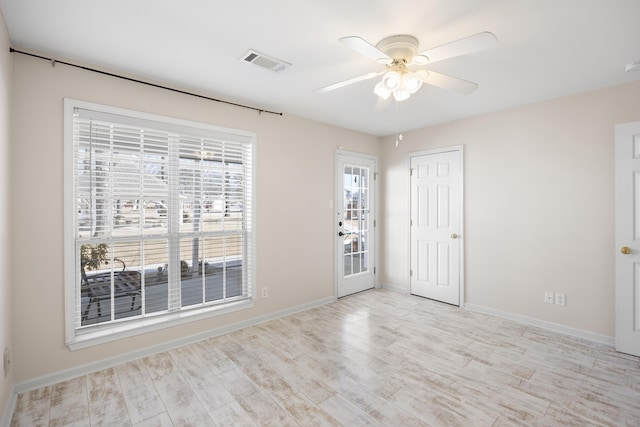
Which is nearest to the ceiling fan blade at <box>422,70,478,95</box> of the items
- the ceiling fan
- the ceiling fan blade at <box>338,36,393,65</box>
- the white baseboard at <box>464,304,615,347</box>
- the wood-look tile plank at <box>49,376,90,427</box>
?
the ceiling fan

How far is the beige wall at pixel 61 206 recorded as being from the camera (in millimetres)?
2307

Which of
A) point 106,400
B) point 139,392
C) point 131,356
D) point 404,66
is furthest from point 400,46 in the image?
point 131,356

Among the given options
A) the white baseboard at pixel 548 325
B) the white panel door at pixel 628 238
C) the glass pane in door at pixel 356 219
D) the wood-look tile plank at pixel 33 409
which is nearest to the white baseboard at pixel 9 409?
the wood-look tile plank at pixel 33 409

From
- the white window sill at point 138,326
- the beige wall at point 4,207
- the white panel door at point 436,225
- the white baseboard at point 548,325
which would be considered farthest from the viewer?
the white panel door at point 436,225

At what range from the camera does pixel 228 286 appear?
3.68 m

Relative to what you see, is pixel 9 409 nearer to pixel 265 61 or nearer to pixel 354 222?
pixel 265 61

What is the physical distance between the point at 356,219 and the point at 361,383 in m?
2.77

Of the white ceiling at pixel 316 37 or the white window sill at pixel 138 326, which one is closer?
the white ceiling at pixel 316 37

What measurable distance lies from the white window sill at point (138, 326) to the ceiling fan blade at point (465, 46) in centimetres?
302

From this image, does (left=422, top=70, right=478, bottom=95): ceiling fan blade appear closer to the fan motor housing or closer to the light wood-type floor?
the fan motor housing

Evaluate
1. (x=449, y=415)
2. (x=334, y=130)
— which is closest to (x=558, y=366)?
(x=449, y=415)

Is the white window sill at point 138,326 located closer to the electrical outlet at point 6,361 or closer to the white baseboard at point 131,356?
the white baseboard at point 131,356

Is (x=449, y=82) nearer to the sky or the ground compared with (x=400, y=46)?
nearer to the ground

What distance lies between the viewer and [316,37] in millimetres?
2146
